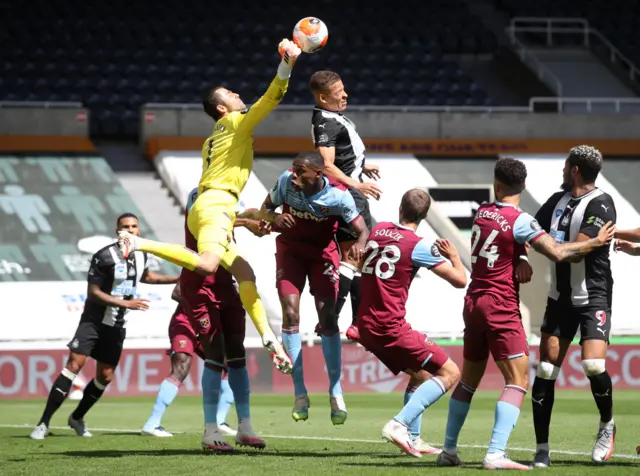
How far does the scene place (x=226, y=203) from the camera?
30.0ft

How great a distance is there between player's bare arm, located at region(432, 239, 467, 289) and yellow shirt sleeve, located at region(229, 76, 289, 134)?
164 cm

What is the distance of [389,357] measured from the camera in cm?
860

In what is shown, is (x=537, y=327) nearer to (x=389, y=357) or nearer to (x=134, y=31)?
(x=134, y=31)

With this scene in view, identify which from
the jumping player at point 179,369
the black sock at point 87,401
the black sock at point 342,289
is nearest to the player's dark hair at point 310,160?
the black sock at point 342,289

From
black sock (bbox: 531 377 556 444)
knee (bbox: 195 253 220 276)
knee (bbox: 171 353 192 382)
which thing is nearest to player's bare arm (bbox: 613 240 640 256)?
black sock (bbox: 531 377 556 444)

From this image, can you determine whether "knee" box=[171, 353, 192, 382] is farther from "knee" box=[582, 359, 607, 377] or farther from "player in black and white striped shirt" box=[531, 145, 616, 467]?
"knee" box=[582, 359, 607, 377]

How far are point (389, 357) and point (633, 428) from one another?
396cm

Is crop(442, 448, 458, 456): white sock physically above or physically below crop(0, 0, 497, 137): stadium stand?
below

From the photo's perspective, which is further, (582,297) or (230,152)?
(230,152)

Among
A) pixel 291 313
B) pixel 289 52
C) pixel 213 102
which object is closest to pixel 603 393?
pixel 291 313

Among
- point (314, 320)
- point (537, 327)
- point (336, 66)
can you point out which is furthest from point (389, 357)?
point (336, 66)

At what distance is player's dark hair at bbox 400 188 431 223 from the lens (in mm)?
8406

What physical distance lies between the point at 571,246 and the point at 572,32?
22678 millimetres

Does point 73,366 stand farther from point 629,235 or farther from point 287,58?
point 629,235
